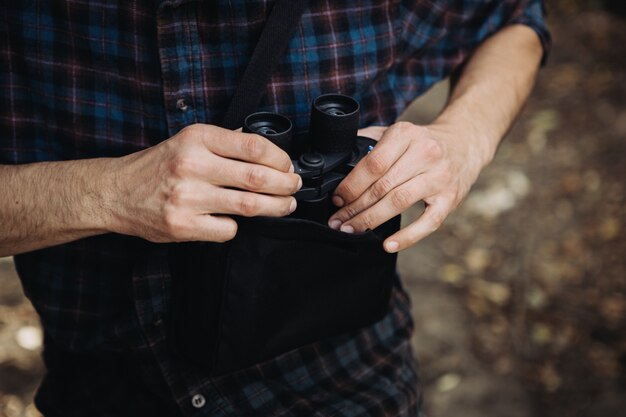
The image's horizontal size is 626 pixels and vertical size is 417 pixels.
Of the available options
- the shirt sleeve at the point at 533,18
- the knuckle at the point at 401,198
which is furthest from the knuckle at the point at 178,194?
the shirt sleeve at the point at 533,18

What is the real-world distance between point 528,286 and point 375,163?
2131 millimetres

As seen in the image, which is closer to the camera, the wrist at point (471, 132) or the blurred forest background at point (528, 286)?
the wrist at point (471, 132)

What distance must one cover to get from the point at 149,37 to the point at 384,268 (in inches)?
29.1

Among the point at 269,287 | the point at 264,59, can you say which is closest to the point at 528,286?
the point at 269,287

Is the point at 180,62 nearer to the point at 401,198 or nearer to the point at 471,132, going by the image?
the point at 401,198

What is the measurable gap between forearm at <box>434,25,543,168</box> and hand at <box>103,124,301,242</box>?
0.60 meters

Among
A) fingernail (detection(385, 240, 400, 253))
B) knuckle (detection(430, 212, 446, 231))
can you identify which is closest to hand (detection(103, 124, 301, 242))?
fingernail (detection(385, 240, 400, 253))

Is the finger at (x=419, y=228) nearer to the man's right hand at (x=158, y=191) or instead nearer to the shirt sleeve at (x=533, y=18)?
the man's right hand at (x=158, y=191)

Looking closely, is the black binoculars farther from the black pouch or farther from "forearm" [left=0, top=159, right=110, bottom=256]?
"forearm" [left=0, top=159, right=110, bottom=256]

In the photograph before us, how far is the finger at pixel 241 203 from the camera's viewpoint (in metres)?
1.11

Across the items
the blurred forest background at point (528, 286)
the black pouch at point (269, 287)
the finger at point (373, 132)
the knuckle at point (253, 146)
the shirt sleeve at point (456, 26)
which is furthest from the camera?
the blurred forest background at point (528, 286)

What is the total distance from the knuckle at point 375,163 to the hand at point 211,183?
18 centimetres

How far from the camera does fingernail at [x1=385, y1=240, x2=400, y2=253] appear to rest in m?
1.30

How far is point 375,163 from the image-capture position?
1.24m
